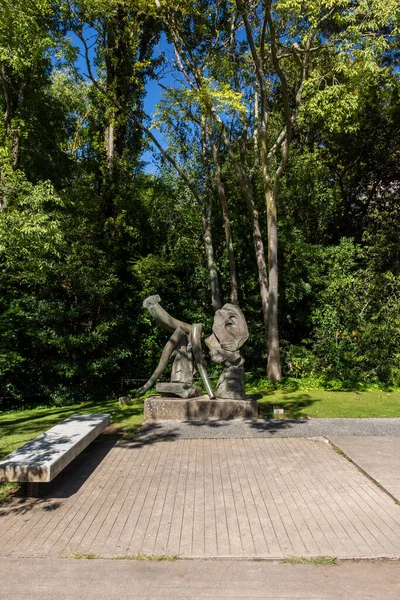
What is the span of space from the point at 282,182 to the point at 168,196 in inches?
161

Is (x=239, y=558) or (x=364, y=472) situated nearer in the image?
(x=239, y=558)

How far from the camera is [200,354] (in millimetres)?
9281

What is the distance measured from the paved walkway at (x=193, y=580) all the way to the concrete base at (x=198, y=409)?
16.4 feet

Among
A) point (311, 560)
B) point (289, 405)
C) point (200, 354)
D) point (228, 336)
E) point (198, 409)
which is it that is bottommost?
point (311, 560)

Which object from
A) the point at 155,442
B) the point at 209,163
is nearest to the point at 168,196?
the point at 209,163

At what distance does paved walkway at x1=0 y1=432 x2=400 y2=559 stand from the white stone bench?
0.32 m

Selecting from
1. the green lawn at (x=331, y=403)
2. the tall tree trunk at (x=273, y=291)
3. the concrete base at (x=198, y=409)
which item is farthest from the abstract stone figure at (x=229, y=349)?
the tall tree trunk at (x=273, y=291)

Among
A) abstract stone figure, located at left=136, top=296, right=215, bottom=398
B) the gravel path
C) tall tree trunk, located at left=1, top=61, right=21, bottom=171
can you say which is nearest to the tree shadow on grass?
the gravel path

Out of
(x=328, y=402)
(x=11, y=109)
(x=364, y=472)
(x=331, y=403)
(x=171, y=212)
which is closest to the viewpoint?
(x=364, y=472)

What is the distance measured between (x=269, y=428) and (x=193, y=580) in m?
4.82

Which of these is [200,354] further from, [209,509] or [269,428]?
[209,509]

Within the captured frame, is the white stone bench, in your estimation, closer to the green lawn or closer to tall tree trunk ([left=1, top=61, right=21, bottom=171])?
the green lawn

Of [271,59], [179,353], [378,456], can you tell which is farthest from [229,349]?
[271,59]

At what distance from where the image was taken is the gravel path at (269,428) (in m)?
7.82
